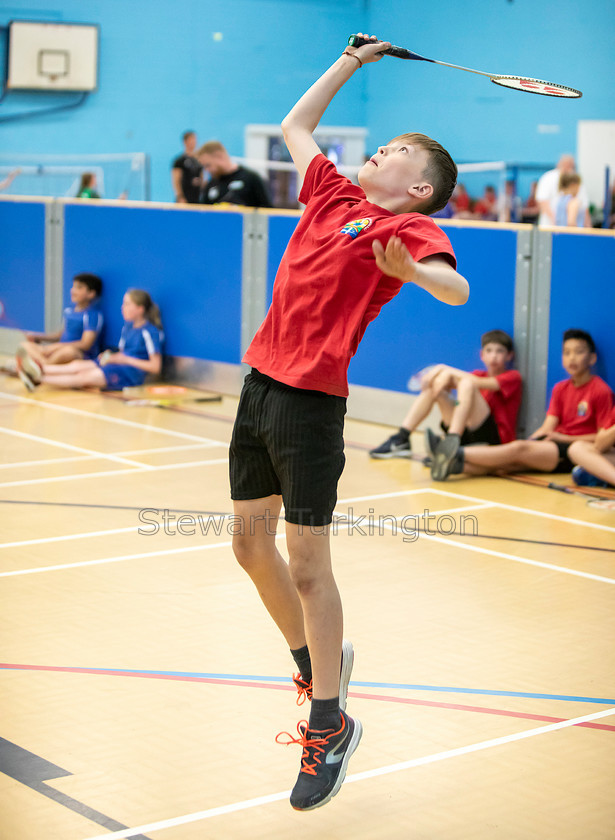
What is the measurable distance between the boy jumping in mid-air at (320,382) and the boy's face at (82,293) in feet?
27.6

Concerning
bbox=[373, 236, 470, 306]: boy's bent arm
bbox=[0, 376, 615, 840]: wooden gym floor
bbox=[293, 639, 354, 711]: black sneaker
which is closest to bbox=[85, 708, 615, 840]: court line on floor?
bbox=[0, 376, 615, 840]: wooden gym floor

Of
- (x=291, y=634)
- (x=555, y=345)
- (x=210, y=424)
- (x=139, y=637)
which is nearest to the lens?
(x=291, y=634)

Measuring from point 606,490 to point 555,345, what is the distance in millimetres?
1219

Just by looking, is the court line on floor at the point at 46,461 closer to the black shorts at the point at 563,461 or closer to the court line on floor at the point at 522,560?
the court line on floor at the point at 522,560

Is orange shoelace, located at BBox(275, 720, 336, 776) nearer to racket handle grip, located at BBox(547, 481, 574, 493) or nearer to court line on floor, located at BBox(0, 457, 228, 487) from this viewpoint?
court line on floor, located at BBox(0, 457, 228, 487)

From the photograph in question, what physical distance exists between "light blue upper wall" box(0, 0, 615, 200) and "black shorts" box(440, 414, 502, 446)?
1366 cm

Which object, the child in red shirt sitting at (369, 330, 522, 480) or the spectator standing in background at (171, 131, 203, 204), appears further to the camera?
the spectator standing in background at (171, 131, 203, 204)

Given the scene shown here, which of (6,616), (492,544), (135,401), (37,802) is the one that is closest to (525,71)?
(135,401)

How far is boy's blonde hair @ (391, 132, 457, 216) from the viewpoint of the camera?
11.1 ft

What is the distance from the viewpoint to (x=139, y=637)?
4629mm

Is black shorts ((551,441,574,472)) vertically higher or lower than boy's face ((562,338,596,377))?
lower

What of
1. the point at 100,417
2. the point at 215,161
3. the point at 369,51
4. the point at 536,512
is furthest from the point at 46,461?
the point at 369,51

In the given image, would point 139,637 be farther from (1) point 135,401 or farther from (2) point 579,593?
(1) point 135,401

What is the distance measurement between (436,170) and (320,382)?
0.72 m
